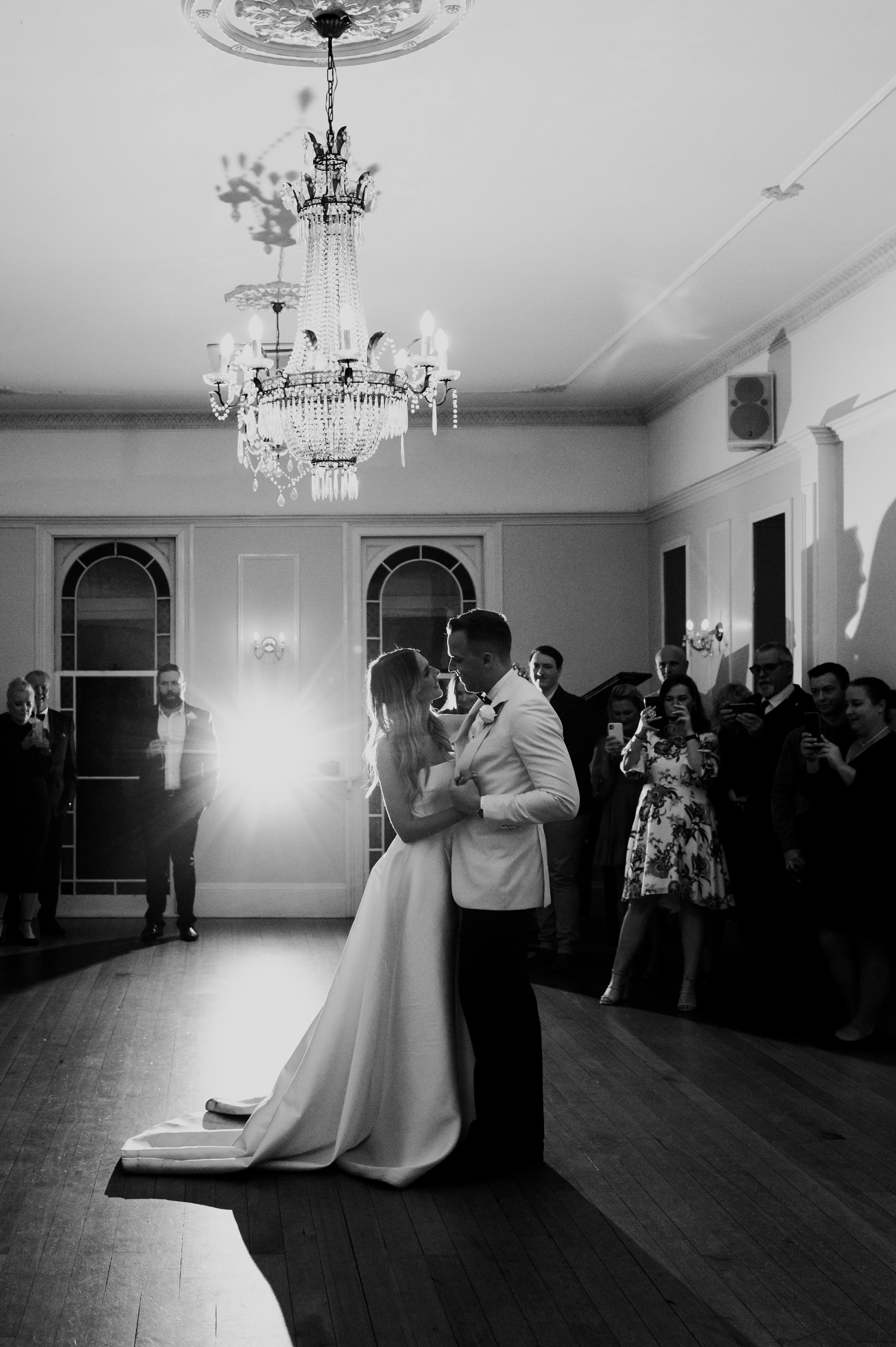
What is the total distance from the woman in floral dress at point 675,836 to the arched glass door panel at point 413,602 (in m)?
3.46

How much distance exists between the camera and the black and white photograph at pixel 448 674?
3682 millimetres

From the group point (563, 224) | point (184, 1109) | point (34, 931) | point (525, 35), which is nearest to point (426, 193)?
point (563, 224)

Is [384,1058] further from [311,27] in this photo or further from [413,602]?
[413,602]

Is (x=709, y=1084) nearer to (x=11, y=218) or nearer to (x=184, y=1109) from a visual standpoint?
(x=184, y=1109)

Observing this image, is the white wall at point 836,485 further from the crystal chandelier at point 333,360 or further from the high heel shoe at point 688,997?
the crystal chandelier at point 333,360

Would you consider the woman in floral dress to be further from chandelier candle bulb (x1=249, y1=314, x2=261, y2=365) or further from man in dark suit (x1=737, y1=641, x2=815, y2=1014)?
chandelier candle bulb (x1=249, y1=314, x2=261, y2=365)

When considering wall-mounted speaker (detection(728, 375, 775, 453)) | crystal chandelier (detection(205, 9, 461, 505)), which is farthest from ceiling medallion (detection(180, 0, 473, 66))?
wall-mounted speaker (detection(728, 375, 775, 453))

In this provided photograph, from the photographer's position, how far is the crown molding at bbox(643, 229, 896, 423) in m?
6.03

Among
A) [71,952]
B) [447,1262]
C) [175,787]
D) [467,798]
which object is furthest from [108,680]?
[447,1262]

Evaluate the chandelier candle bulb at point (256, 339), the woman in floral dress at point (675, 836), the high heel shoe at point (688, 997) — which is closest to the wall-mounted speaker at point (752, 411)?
the woman in floral dress at point (675, 836)

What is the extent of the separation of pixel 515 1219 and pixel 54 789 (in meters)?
5.76

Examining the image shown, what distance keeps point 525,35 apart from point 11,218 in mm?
2555

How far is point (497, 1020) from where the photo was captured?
3.95 meters

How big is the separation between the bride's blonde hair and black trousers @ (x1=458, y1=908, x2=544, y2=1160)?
0.46 m
